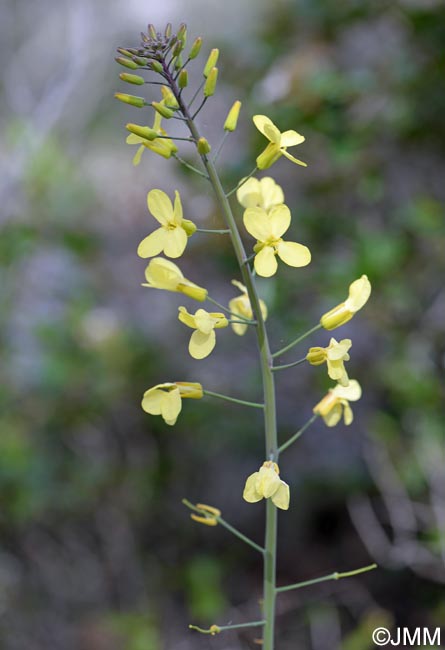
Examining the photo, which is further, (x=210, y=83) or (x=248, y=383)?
(x=248, y=383)

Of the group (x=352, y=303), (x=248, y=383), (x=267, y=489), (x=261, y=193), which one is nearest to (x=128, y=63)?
(x=261, y=193)

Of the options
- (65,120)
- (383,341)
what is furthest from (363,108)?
(65,120)

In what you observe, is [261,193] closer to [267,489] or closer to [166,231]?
[166,231]

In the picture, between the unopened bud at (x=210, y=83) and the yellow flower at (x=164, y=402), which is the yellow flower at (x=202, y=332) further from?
the unopened bud at (x=210, y=83)

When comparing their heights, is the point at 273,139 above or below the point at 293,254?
above

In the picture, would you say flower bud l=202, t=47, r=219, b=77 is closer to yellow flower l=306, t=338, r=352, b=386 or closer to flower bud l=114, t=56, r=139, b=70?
flower bud l=114, t=56, r=139, b=70

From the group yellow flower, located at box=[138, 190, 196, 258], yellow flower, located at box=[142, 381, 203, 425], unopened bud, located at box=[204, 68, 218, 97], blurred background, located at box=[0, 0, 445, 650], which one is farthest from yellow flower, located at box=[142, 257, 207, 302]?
blurred background, located at box=[0, 0, 445, 650]

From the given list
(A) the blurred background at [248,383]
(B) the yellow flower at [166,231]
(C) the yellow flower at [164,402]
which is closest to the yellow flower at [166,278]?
(B) the yellow flower at [166,231]
